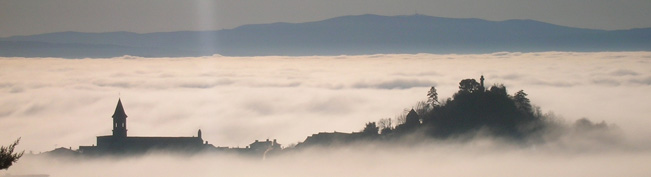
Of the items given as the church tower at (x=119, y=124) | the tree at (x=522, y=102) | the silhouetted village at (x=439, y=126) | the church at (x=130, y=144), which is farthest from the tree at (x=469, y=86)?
the church tower at (x=119, y=124)

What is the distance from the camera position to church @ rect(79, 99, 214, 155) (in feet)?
364

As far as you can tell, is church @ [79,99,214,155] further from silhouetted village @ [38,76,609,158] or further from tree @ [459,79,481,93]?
tree @ [459,79,481,93]

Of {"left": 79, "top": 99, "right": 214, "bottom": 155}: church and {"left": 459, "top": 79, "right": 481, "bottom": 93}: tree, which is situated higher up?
{"left": 459, "top": 79, "right": 481, "bottom": 93}: tree

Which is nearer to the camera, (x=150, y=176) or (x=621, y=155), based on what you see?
(x=150, y=176)

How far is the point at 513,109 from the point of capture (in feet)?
357

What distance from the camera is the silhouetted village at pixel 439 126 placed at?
108m

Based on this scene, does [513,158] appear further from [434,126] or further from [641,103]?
[641,103]

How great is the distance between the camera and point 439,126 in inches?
4279

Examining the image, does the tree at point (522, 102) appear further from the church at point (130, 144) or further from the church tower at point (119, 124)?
the church tower at point (119, 124)

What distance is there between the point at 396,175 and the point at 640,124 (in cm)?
2951

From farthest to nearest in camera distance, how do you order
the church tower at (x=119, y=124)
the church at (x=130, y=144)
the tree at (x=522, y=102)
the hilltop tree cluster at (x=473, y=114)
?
the church tower at (x=119, y=124) < the church at (x=130, y=144) < the tree at (x=522, y=102) < the hilltop tree cluster at (x=473, y=114)

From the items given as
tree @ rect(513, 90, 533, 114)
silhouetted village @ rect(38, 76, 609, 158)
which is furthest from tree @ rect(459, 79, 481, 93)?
tree @ rect(513, 90, 533, 114)

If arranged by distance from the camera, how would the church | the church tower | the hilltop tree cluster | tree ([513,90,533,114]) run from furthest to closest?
the church tower
the church
tree ([513,90,533,114])
the hilltop tree cluster

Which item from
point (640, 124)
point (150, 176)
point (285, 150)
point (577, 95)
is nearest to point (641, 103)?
point (577, 95)
